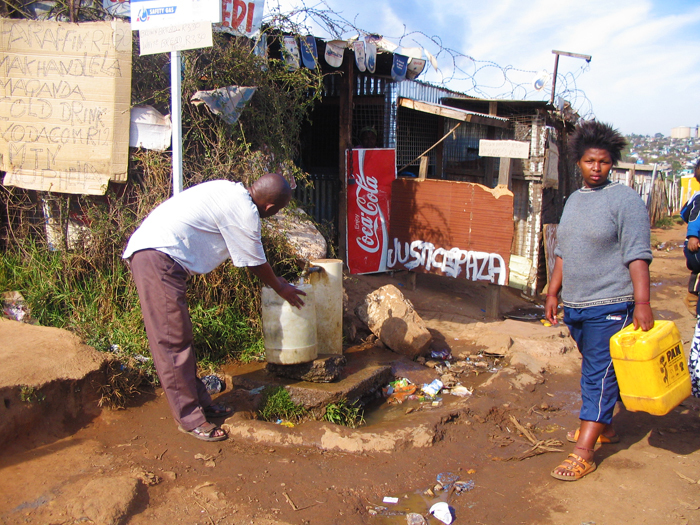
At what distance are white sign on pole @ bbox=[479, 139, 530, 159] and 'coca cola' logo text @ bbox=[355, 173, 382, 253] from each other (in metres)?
1.59

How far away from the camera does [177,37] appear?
396 centimetres

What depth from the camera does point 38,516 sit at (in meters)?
2.46

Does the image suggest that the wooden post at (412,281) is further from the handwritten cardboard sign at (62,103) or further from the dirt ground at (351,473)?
the handwritten cardboard sign at (62,103)

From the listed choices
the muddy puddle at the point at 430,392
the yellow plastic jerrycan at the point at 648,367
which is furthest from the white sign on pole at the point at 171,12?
the yellow plastic jerrycan at the point at 648,367

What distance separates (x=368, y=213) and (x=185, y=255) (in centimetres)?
456

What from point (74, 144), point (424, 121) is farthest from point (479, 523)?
point (424, 121)

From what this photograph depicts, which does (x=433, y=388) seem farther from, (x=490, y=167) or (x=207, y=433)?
(x=490, y=167)

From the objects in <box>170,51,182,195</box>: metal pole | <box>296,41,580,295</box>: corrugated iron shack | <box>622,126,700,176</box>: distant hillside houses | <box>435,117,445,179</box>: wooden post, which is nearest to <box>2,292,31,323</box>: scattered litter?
<box>170,51,182,195</box>: metal pole

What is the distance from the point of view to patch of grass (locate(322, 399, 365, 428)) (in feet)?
12.1

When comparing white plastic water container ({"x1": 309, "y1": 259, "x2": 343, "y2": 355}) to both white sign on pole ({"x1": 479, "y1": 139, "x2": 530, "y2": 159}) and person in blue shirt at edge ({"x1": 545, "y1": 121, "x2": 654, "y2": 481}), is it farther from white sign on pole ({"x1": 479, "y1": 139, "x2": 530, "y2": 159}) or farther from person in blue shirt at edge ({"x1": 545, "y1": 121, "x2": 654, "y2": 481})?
white sign on pole ({"x1": 479, "y1": 139, "x2": 530, "y2": 159})

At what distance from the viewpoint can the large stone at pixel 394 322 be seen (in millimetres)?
5188

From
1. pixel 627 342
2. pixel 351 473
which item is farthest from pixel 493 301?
pixel 351 473

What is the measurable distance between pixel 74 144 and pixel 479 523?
Answer: 173 inches

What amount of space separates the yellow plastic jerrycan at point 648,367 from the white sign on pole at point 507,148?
160 inches
